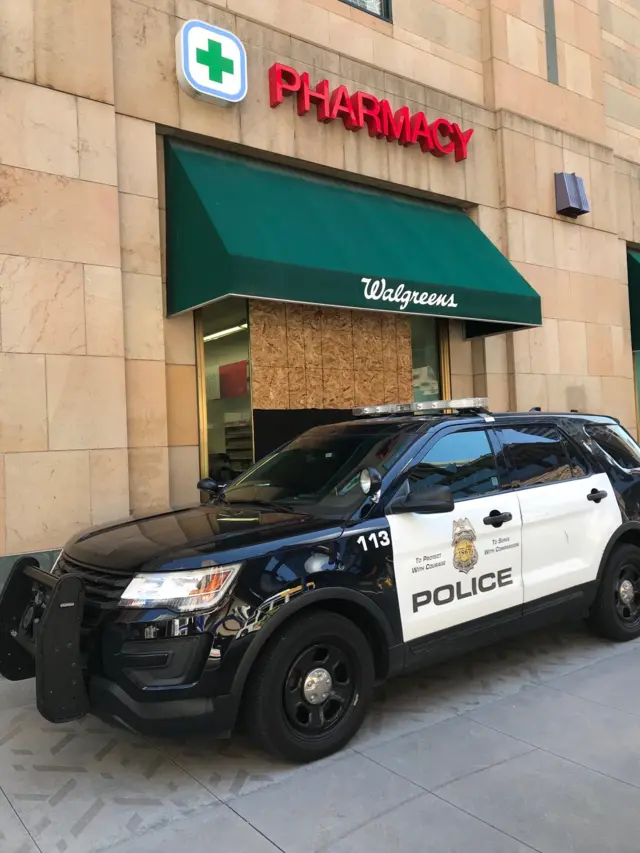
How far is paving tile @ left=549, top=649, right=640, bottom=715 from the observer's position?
449cm

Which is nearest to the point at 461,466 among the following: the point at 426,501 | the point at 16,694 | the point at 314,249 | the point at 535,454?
the point at 426,501

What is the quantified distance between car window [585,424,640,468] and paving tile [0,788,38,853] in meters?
4.62

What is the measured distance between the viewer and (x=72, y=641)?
3367 millimetres

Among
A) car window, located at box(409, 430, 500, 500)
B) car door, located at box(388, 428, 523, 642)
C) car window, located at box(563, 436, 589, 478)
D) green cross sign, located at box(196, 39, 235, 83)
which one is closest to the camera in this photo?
car door, located at box(388, 428, 523, 642)

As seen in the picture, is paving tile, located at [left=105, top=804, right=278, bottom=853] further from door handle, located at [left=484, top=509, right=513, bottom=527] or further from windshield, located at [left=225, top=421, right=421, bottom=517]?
door handle, located at [left=484, top=509, right=513, bottom=527]

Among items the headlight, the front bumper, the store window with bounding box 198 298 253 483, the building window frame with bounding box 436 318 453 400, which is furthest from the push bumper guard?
the building window frame with bounding box 436 318 453 400

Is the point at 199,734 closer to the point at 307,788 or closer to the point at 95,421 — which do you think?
the point at 307,788

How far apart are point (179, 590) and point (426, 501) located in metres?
1.45

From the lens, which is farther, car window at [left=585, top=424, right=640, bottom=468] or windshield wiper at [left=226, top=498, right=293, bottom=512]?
car window at [left=585, top=424, right=640, bottom=468]

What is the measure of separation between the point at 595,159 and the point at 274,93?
Answer: 269 inches

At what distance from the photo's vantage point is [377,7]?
1021 centimetres

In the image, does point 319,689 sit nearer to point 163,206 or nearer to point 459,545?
point 459,545

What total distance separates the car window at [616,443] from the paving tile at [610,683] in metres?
1.54

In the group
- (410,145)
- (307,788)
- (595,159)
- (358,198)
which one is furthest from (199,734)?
(595,159)
